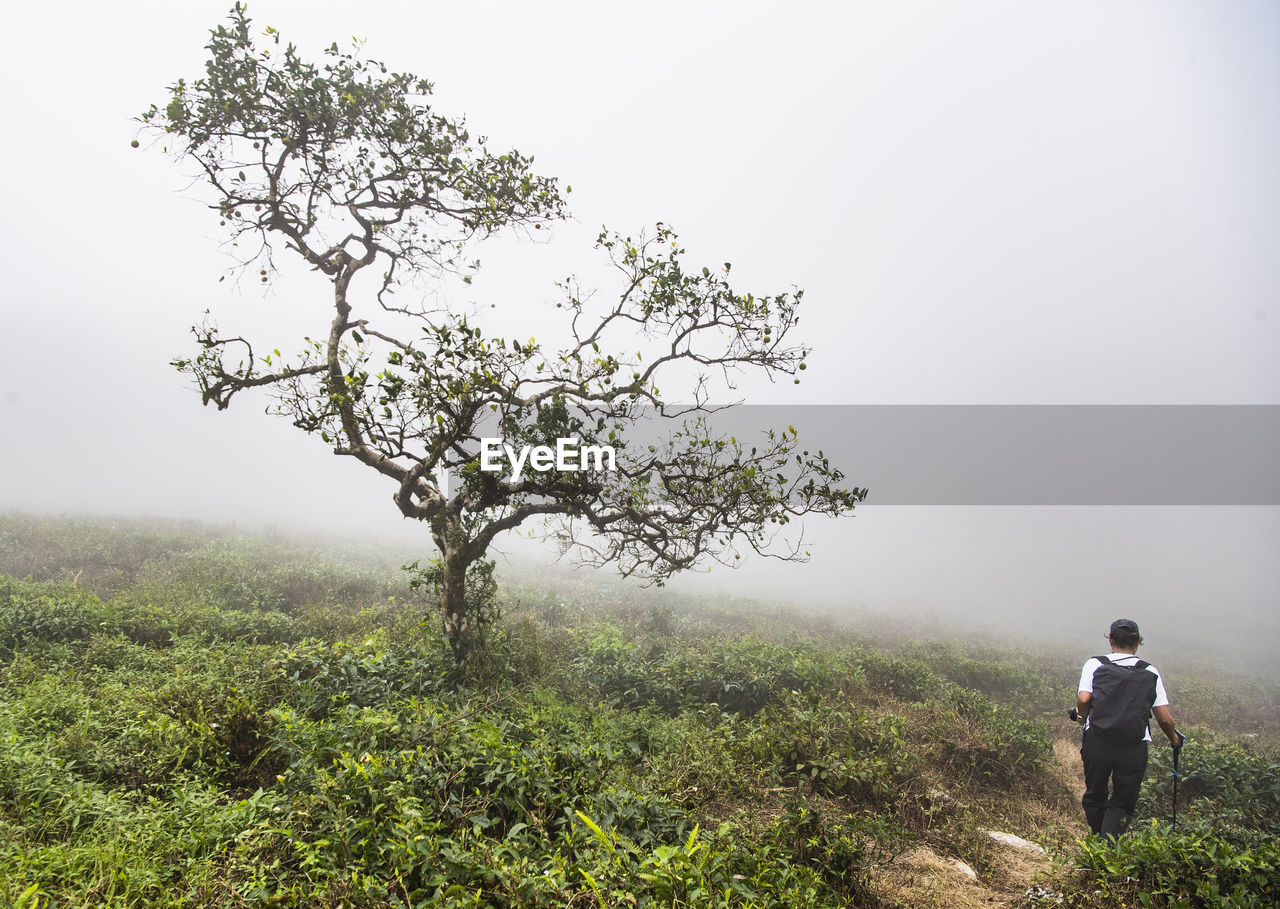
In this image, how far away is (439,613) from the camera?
33.6 ft

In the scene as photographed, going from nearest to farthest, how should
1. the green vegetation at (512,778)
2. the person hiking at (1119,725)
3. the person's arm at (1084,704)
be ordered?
the green vegetation at (512,778) < the person hiking at (1119,725) < the person's arm at (1084,704)

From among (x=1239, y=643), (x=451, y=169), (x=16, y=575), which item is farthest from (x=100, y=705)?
(x=1239, y=643)

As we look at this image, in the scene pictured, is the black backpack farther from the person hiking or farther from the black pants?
the black pants

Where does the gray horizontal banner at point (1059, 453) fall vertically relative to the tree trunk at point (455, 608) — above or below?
above

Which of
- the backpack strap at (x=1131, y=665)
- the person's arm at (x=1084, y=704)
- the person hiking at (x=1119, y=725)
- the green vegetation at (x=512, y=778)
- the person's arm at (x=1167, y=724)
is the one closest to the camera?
the green vegetation at (x=512, y=778)

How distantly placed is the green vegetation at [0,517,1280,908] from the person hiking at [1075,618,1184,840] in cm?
37

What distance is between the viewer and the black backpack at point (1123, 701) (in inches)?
238

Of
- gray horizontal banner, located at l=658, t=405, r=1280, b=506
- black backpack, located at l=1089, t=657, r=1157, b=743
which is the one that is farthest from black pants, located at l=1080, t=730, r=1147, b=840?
gray horizontal banner, located at l=658, t=405, r=1280, b=506

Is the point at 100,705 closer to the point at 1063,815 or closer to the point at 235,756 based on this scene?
the point at 235,756

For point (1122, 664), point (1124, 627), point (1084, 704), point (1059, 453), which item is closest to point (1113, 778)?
point (1084, 704)

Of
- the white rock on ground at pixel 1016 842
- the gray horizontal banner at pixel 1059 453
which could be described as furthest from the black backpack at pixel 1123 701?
the gray horizontal banner at pixel 1059 453

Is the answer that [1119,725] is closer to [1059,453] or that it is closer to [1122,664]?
[1122,664]

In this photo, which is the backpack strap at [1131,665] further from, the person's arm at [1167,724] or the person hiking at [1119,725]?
the person's arm at [1167,724]

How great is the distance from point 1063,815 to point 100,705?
12568mm
